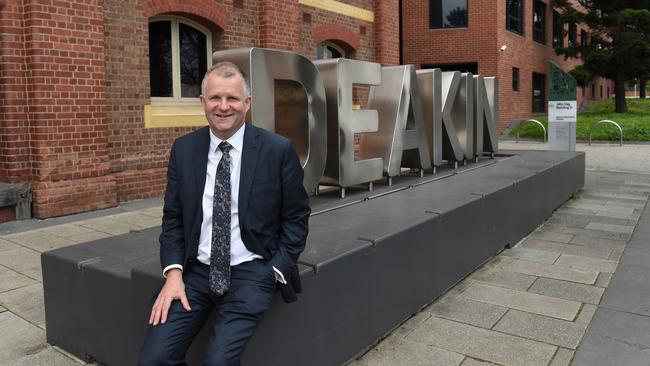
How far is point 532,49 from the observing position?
1050 inches

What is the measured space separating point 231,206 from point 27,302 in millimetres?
2616

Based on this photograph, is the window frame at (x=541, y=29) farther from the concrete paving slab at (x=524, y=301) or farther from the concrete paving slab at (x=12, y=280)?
the concrete paving slab at (x=12, y=280)

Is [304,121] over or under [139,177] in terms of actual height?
over

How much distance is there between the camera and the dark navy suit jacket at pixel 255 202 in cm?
252

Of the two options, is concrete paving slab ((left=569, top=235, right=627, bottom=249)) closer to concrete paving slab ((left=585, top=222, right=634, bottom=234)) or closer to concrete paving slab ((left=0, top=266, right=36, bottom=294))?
concrete paving slab ((left=585, top=222, right=634, bottom=234))

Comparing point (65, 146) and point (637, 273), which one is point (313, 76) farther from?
point (65, 146)

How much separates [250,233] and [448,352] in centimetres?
168

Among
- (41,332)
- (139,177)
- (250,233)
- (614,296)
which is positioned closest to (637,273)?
(614,296)

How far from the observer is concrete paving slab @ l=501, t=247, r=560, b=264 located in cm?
574

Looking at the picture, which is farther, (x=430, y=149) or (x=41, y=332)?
(x=430, y=149)

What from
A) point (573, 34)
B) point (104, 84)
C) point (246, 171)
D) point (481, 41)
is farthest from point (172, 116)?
point (573, 34)

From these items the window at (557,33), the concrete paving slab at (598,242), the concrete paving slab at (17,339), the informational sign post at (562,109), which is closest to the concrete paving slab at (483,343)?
the concrete paving slab at (17,339)

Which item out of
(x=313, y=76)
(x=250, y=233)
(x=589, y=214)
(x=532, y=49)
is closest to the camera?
(x=250, y=233)

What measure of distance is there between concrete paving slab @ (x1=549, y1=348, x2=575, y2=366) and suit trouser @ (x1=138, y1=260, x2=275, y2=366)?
1868 millimetres
